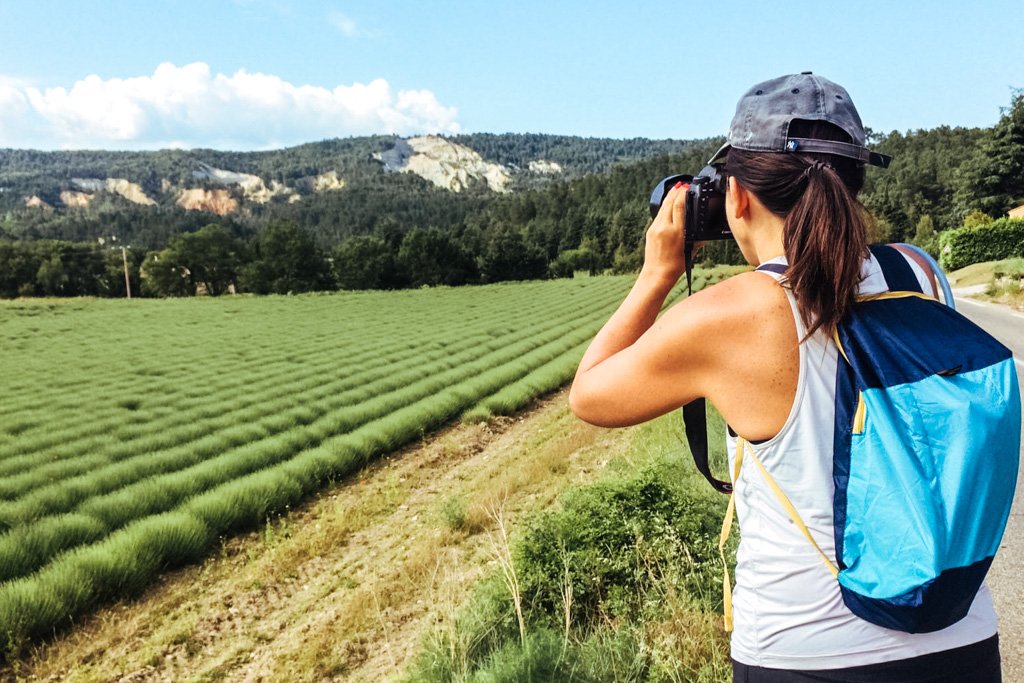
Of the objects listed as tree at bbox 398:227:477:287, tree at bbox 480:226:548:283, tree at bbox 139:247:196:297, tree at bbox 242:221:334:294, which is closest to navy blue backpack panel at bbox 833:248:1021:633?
tree at bbox 242:221:334:294

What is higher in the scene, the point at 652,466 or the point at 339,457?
the point at 652,466

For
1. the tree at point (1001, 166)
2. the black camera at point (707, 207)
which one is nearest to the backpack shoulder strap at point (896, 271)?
the black camera at point (707, 207)

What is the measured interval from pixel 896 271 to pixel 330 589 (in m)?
6.41

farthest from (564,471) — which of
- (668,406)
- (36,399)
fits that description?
(36,399)

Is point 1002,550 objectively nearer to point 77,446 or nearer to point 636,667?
point 636,667

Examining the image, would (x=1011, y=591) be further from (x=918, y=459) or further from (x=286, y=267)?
(x=286, y=267)

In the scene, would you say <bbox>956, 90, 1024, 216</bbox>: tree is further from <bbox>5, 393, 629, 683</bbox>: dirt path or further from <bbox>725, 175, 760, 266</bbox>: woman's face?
<bbox>725, 175, 760, 266</bbox>: woman's face

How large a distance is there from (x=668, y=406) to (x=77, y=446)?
1252cm

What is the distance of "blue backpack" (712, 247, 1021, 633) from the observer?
3.55 ft

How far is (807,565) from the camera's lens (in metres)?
1.23

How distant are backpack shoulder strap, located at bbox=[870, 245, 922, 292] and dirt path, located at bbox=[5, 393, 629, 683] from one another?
10.2 ft

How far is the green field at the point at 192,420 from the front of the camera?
22.5 ft

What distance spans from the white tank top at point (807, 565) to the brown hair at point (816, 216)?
0.13 ft

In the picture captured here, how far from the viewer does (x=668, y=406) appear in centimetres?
136
